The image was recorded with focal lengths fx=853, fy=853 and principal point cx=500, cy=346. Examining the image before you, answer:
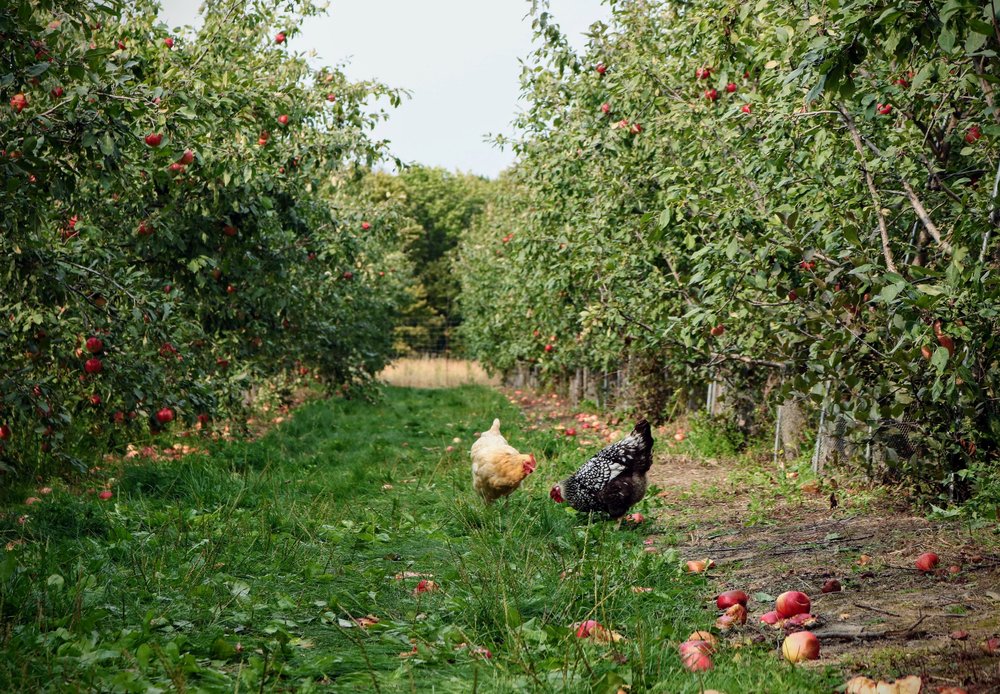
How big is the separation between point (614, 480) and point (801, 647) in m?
2.79

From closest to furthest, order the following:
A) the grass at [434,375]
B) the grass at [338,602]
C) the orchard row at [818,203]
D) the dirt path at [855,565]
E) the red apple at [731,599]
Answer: the grass at [338,602], the dirt path at [855,565], the red apple at [731,599], the orchard row at [818,203], the grass at [434,375]

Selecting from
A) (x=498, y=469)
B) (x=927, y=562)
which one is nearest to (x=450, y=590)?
(x=498, y=469)

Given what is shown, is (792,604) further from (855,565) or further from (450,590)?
(450,590)

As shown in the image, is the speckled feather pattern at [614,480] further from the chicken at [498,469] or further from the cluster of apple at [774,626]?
the cluster of apple at [774,626]

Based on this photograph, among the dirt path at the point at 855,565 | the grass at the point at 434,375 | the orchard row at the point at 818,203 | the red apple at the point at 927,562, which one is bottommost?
the grass at the point at 434,375

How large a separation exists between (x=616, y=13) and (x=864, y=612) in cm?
666

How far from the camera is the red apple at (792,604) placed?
136 inches

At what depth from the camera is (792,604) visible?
3.46 m

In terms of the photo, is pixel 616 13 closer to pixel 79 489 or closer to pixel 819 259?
pixel 819 259

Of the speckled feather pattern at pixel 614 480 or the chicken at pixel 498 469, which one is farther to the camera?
the chicken at pixel 498 469

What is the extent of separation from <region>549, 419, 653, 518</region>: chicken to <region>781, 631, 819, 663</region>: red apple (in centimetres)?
272

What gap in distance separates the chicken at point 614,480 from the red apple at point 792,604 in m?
2.34

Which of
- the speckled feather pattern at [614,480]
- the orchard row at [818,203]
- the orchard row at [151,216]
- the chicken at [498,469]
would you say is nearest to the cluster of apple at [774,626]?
the orchard row at [818,203]

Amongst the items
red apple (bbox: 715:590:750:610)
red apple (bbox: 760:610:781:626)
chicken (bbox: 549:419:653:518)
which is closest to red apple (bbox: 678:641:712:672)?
red apple (bbox: 760:610:781:626)
